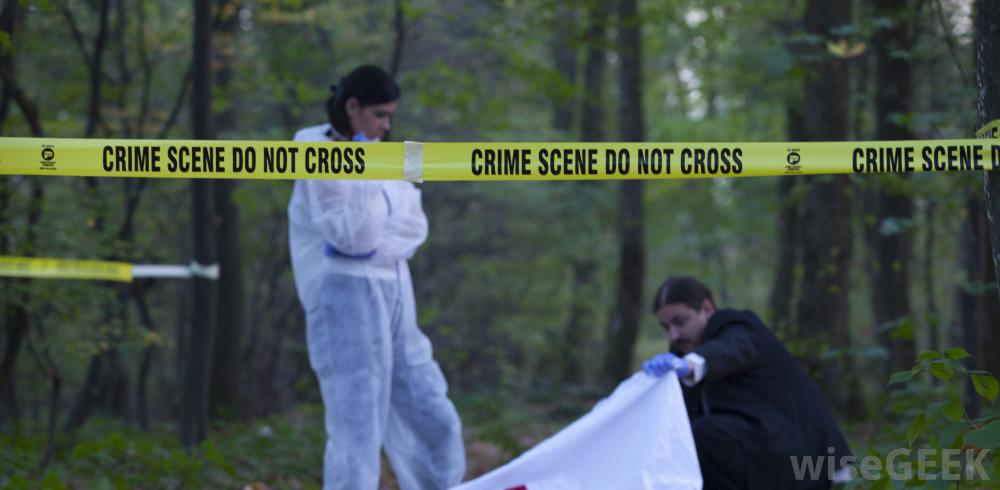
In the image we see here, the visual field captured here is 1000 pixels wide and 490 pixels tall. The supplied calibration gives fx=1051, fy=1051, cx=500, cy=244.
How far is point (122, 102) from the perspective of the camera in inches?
470

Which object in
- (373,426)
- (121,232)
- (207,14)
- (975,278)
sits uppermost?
(207,14)

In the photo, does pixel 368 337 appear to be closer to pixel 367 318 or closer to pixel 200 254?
pixel 367 318

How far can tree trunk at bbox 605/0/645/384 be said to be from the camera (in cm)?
1350

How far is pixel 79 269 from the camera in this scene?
839 cm

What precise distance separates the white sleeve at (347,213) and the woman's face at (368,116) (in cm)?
32

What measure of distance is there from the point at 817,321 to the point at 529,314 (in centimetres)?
1097

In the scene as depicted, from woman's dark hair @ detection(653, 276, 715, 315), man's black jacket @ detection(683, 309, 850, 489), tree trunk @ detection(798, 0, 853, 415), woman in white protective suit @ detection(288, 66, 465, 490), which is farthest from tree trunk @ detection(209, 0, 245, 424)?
man's black jacket @ detection(683, 309, 850, 489)

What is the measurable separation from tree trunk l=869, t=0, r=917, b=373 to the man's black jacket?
98.4 inches

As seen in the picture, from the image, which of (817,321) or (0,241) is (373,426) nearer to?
(0,241)

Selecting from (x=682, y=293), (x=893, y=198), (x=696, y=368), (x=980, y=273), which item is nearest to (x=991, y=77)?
(x=696, y=368)

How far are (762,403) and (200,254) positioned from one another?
455 centimetres

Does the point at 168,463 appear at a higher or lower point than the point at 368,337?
lower

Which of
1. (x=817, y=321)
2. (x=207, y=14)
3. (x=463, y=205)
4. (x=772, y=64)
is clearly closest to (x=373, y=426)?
(x=207, y=14)

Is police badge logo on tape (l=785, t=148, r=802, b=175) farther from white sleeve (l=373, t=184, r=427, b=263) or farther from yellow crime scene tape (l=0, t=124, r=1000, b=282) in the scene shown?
white sleeve (l=373, t=184, r=427, b=263)
